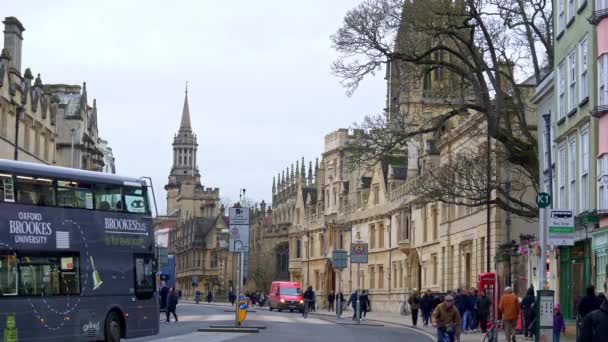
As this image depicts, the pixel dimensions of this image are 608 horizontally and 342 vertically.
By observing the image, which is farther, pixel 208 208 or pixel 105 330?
pixel 208 208

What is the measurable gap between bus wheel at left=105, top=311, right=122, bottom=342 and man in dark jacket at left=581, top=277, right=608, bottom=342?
63.2ft

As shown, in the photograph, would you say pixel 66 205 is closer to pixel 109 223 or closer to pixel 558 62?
pixel 109 223

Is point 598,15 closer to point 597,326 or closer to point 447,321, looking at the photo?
point 447,321

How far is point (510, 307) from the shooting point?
29656 millimetres

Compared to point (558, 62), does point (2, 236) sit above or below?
below

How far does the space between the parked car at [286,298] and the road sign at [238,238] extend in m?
39.8

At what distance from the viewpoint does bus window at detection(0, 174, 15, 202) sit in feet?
79.3

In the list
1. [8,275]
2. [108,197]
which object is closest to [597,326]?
[8,275]

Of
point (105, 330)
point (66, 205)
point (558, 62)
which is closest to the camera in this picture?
point (66, 205)

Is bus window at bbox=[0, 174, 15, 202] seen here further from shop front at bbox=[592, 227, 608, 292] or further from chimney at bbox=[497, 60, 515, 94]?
chimney at bbox=[497, 60, 515, 94]

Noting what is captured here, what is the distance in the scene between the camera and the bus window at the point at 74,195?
25.9 m

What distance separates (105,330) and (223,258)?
134 metres

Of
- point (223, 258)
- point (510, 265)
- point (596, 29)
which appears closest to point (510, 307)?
point (596, 29)

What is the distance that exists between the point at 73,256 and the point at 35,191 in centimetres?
178
